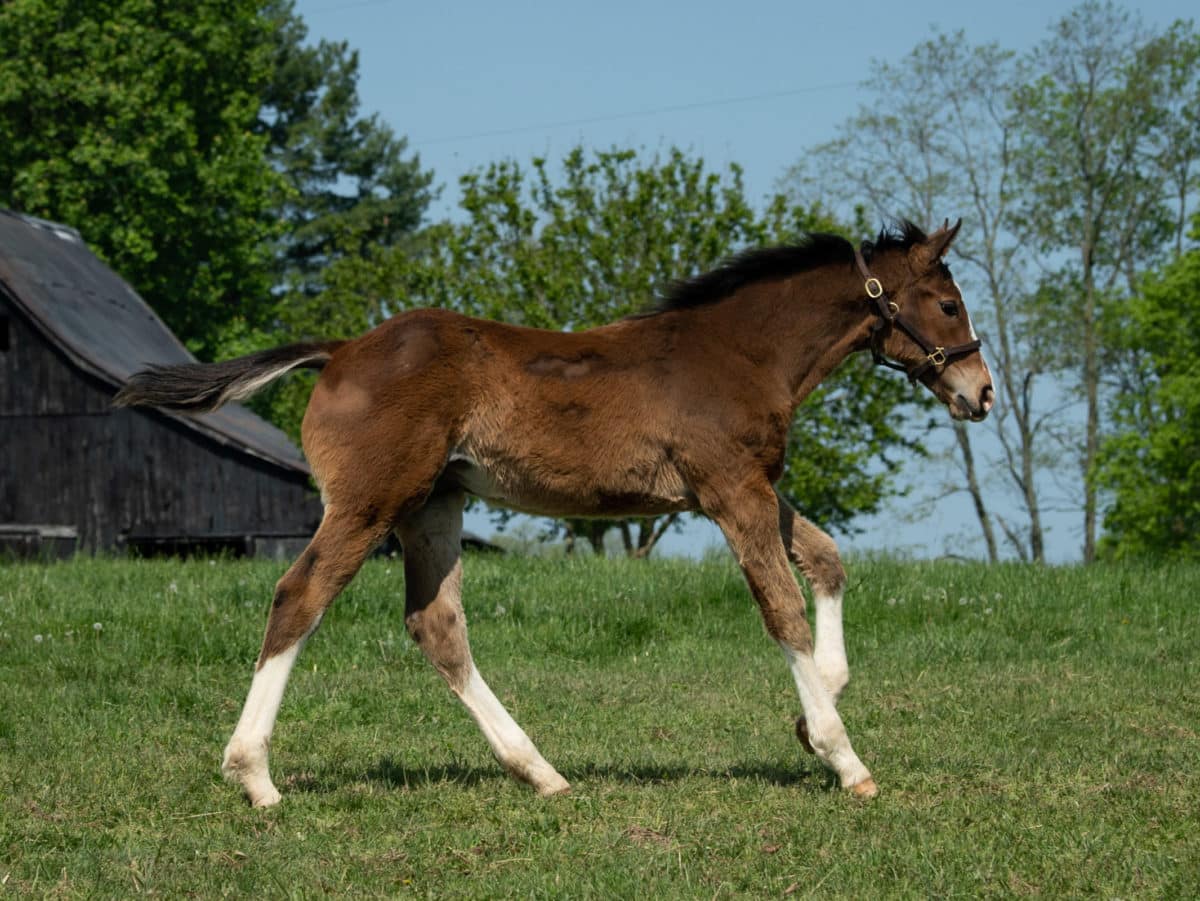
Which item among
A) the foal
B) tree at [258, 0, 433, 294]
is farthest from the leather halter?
tree at [258, 0, 433, 294]

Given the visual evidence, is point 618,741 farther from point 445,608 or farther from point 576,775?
point 445,608

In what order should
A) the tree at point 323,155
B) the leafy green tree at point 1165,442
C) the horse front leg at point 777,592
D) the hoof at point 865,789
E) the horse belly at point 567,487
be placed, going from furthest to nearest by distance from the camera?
the tree at point 323,155 → the leafy green tree at point 1165,442 → the horse belly at point 567,487 → the horse front leg at point 777,592 → the hoof at point 865,789

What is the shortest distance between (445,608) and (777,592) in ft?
4.82

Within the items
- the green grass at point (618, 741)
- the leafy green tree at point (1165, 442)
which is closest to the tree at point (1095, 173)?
the leafy green tree at point (1165, 442)

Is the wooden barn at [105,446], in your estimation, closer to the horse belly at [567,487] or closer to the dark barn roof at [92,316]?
the dark barn roof at [92,316]

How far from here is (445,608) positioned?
261 inches

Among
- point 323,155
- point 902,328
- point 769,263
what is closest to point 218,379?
point 769,263

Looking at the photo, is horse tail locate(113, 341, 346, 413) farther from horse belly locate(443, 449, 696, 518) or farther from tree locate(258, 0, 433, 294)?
tree locate(258, 0, 433, 294)

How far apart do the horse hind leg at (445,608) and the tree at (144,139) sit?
31.8 m

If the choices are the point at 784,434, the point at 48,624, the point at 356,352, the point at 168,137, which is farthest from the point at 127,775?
the point at 168,137

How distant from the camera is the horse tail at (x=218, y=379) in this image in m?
6.45

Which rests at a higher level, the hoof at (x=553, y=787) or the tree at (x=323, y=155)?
the tree at (x=323, y=155)

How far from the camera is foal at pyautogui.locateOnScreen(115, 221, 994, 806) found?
618 centimetres

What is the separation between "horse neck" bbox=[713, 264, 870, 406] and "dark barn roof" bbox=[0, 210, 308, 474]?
22.3m
